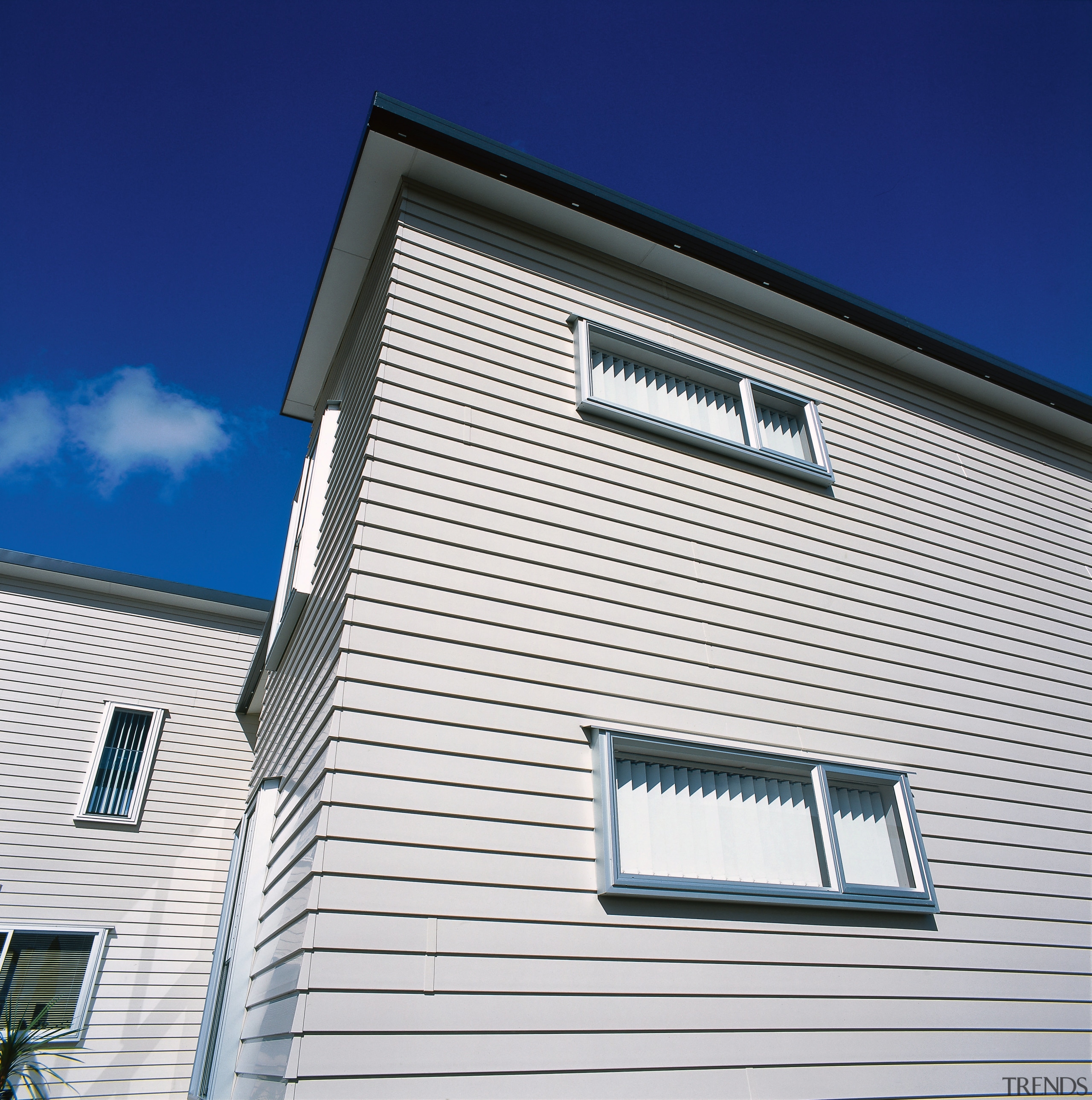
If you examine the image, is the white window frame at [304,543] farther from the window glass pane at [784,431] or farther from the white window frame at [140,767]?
the white window frame at [140,767]

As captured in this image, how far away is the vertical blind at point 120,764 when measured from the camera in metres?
8.92

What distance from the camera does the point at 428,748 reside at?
306 centimetres

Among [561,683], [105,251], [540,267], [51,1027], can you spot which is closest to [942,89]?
[540,267]

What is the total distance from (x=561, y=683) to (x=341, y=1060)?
1745mm

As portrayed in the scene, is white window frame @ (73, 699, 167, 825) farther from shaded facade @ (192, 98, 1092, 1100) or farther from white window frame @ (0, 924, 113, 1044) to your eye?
shaded facade @ (192, 98, 1092, 1100)

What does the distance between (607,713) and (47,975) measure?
844 centimetres

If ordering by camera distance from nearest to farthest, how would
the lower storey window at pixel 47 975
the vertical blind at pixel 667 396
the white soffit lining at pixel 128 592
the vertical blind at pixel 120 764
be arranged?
1. the vertical blind at pixel 667 396
2. the lower storey window at pixel 47 975
3. the vertical blind at pixel 120 764
4. the white soffit lining at pixel 128 592

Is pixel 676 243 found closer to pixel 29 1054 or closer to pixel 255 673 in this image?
pixel 255 673

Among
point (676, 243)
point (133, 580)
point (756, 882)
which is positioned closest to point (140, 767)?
point (133, 580)

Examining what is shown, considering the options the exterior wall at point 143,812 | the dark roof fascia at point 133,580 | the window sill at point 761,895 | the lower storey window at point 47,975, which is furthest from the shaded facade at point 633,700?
the dark roof fascia at point 133,580

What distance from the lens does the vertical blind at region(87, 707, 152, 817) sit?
892cm

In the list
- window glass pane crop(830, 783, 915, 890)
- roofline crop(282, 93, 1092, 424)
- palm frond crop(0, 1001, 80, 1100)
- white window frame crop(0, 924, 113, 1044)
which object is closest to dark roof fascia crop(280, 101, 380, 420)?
roofline crop(282, 93, 1092, 424)

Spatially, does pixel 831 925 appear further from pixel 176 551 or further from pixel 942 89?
pixel 176 551

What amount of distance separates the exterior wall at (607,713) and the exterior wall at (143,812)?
4781 mm
